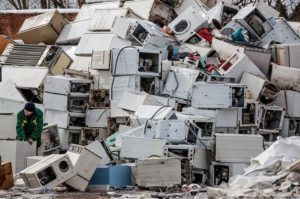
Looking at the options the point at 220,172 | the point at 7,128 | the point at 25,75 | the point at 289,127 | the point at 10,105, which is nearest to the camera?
the point at 220,172

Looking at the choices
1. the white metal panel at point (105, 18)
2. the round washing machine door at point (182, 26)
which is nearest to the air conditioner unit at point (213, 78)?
the round washing machine door at point (182, 26)

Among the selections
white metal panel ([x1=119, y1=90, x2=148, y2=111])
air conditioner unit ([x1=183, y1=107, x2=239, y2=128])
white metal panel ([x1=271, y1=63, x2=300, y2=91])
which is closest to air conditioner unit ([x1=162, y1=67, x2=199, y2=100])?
air conditioner unit ([x1=183, y1=107, x2=239, y2=128])

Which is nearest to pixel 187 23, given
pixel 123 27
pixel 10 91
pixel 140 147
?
pixel 123 27

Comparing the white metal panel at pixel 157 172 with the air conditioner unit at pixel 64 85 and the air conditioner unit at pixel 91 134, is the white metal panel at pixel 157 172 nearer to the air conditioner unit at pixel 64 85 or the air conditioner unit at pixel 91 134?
the air conditioner unit at pixel 91 134

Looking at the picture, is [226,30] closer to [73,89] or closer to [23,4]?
[73,89]

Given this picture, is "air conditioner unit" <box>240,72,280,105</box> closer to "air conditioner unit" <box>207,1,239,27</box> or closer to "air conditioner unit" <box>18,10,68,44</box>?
"air conditioner unit" <box>207,1,239,27</box>

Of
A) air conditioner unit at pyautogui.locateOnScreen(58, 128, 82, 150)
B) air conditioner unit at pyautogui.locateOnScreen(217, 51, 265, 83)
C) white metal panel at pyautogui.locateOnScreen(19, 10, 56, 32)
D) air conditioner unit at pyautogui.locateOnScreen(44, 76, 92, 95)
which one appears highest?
white metal panel at pyautogui.locateOnScreen(19, 10, 56, 32)

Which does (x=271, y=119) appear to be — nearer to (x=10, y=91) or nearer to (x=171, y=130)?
(x=171, y=130)
